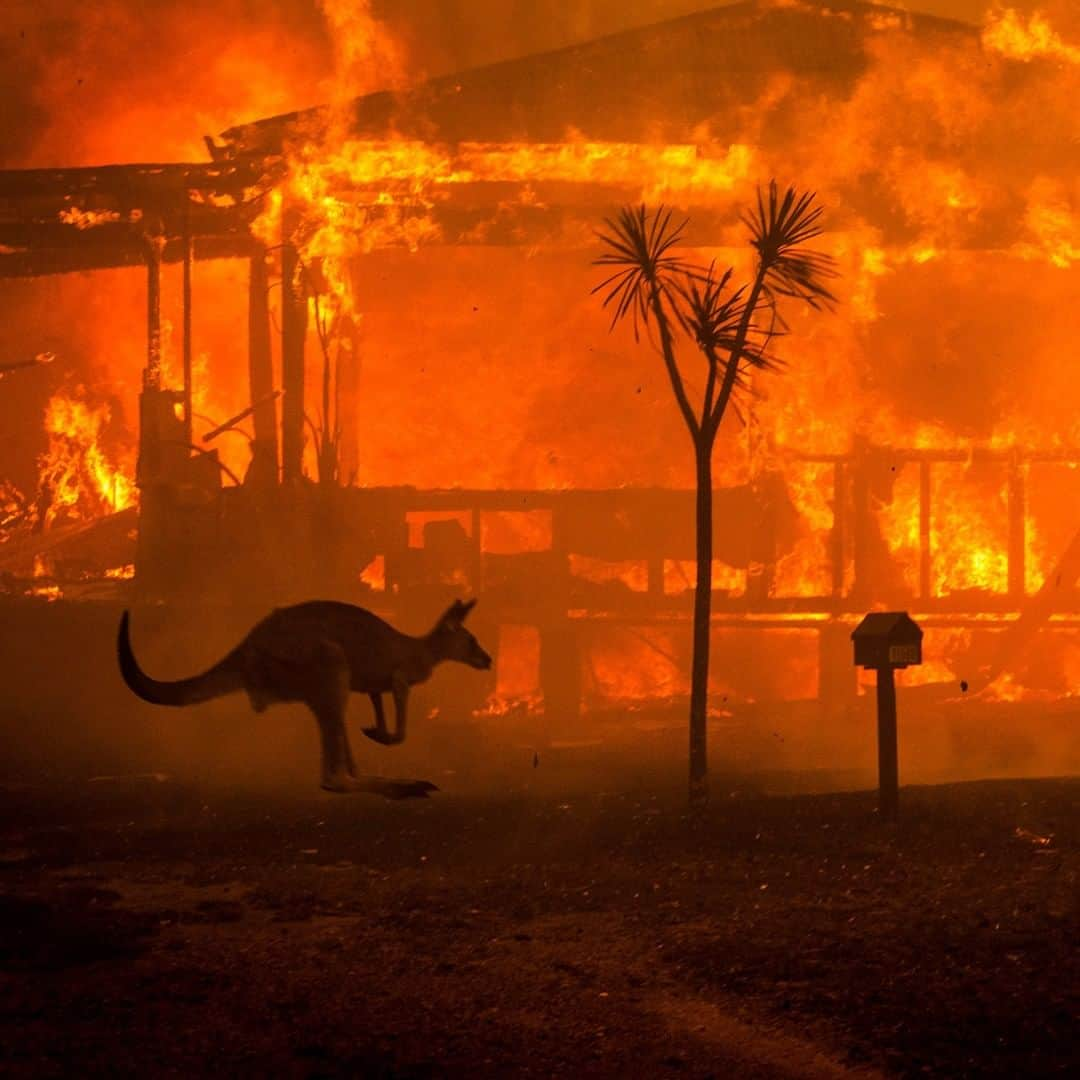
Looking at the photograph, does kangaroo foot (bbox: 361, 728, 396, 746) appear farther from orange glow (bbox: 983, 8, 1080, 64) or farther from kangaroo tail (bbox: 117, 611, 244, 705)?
orange glow (bbox: 983, 8, 1080, 64)

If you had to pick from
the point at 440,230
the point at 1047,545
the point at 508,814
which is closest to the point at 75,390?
the point at 440,230

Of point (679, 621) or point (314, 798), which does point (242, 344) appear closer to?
point (679, 621)

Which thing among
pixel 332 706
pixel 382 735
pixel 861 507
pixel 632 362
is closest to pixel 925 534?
pixel 861 507

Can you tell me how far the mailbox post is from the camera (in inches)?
388

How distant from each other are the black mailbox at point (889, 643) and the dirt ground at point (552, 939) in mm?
1055

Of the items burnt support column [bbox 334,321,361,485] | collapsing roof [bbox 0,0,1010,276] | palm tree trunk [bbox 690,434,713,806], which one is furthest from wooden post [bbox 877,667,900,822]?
burnt support column [bbox 334,321,361,485]

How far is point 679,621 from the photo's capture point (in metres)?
18.3

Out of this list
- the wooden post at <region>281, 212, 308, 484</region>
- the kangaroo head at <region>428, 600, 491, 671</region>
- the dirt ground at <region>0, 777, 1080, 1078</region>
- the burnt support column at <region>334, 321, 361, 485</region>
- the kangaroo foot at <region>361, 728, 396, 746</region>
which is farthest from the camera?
the burnt support column at <region>334, 321, 361, 485</region>

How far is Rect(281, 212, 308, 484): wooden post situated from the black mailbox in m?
10.2

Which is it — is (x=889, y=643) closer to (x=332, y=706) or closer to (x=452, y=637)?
(x=452, y=637)

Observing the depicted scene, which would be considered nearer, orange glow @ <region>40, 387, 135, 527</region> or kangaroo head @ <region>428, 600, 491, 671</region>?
kangaroo head @ <region>428, 600, 491, 671</region>

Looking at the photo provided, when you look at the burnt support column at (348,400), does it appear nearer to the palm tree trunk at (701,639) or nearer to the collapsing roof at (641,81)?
the collapsing roof at (641,81)

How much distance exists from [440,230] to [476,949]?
13.7 meters

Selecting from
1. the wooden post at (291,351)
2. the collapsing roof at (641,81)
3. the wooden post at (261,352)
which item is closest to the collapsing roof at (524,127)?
A: the collapsing roof at (641,81)
